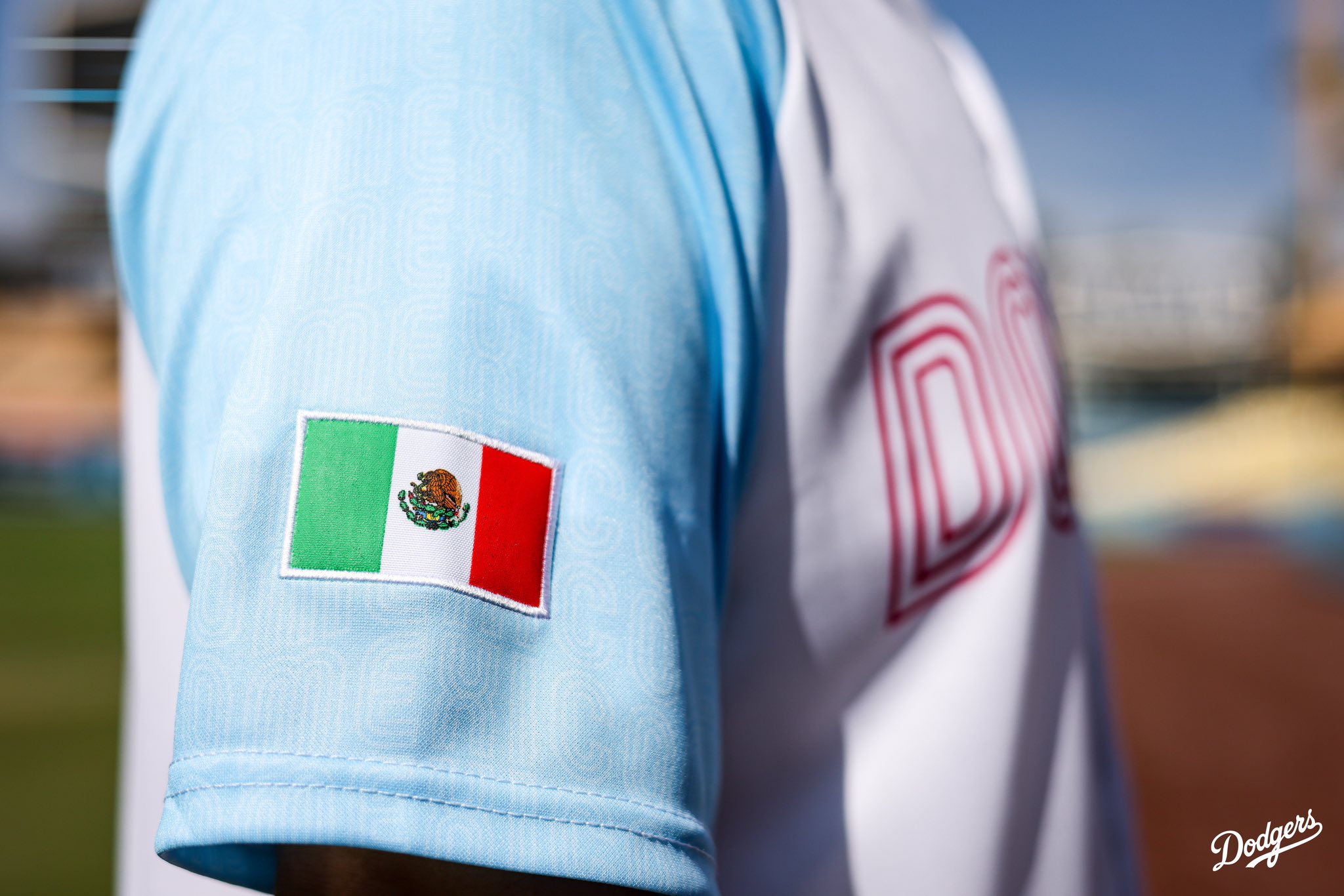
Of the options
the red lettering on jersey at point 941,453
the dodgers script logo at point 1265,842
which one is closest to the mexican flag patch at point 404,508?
the red lettering on jersey at point 941,453

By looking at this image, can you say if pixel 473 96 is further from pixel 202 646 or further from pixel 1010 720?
pixel 1010 720

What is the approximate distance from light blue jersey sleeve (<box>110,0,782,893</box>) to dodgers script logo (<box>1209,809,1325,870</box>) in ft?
1.64

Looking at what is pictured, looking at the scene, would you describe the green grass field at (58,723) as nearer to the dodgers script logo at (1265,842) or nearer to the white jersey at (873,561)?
the dodgers script logo at (1265,842)

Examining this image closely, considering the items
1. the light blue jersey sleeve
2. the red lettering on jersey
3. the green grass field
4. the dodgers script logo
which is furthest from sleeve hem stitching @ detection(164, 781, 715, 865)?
the green grass field

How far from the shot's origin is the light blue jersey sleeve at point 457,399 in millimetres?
242

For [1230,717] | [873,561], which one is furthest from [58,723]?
[1230,717]

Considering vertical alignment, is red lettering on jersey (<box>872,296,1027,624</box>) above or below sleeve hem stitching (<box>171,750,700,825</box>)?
above

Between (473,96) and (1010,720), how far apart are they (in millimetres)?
276

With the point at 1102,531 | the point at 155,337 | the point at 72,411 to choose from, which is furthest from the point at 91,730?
the point at 72,411

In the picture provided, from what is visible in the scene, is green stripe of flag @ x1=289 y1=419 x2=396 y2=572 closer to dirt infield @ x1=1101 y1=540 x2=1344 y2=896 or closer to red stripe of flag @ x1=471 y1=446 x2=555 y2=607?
red stripe of flag @ x1=471 y1=446 x2=555 y2=607

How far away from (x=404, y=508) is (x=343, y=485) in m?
0.02

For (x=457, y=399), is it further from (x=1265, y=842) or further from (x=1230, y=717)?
(x=1230, y=717)

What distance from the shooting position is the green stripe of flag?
0.25m

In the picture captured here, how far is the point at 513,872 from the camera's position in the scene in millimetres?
250
